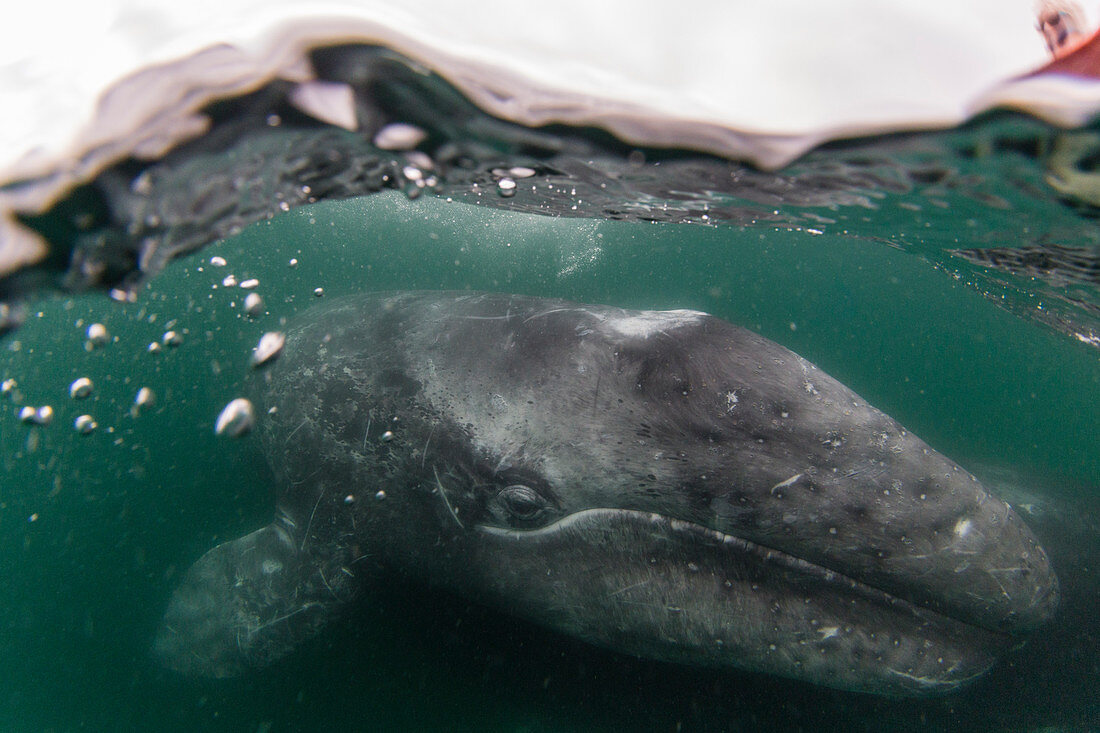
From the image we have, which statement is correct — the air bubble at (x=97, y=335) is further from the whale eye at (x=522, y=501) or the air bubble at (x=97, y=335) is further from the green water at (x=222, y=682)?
the whale eye at (x=522, y=501)

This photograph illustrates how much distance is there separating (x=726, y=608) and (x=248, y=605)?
5.88 metres

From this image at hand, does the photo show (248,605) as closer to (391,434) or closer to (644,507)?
(391,434)

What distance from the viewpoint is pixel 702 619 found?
16.0 feet

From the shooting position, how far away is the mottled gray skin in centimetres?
455

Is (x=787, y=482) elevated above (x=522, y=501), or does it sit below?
above

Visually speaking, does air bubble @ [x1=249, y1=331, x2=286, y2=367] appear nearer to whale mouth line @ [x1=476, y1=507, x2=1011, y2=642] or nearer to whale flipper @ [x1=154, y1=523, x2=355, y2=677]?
whale flipper @ [x1=154, y1=523, x2=355, y2=677]

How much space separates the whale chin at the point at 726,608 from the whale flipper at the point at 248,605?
2.69m

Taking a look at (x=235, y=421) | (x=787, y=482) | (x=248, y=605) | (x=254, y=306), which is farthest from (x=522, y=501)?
(x=248, y=605)

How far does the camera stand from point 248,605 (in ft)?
22.4

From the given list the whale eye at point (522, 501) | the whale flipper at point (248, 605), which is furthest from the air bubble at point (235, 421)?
the whale eye at point (522, 501)

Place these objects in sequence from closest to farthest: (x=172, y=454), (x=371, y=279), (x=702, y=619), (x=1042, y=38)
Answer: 1. (x=1042, y=38)
2. (x=702, y=619)
3. (x=172, y=454)
4. (x=371, y=279)

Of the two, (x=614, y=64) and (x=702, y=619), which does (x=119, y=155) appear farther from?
(x=702, y=619)

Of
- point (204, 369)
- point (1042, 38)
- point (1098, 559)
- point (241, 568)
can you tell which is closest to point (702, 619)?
point (1042, 38)

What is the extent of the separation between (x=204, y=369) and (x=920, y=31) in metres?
15.8
